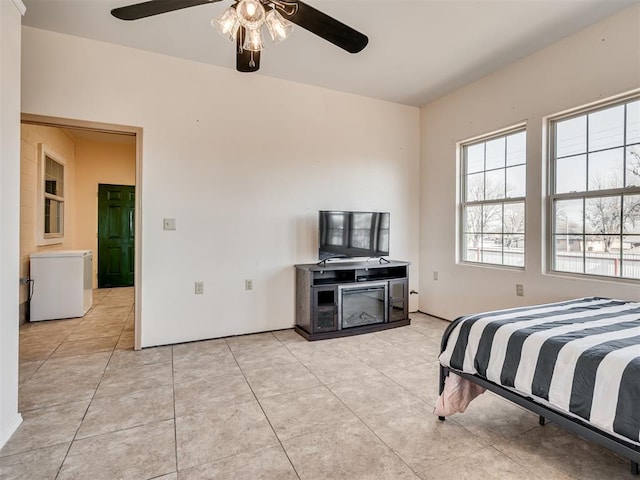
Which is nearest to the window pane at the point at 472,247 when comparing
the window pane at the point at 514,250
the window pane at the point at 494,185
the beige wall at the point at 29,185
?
the window pane at the point at 514,250

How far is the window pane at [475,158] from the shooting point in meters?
4.05

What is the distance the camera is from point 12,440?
6.03 ft

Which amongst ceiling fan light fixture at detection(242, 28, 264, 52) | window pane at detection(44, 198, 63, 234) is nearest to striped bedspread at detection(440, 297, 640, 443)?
ceiling fan light fixture at detection(242, 28, 264, 52)

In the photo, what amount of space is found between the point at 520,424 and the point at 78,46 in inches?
177

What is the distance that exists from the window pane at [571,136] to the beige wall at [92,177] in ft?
21.1

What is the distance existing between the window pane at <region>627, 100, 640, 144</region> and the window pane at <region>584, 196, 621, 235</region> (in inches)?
18.7

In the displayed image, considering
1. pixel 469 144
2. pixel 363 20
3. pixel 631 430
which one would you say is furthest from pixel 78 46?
pixel 631 430

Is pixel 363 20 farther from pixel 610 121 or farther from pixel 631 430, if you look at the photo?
pixel 631 430

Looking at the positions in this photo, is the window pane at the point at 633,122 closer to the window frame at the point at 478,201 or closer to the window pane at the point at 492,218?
the window frame at the point at 478,201

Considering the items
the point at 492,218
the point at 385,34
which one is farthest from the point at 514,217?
the point at 385,34

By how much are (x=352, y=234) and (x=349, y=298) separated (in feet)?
2.50

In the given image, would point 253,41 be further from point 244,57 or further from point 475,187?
point 475,187

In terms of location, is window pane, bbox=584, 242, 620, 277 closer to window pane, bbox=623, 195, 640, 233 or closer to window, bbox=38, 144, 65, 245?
window pane, bbox=623, 195, 640, 233

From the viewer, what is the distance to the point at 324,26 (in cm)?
184
